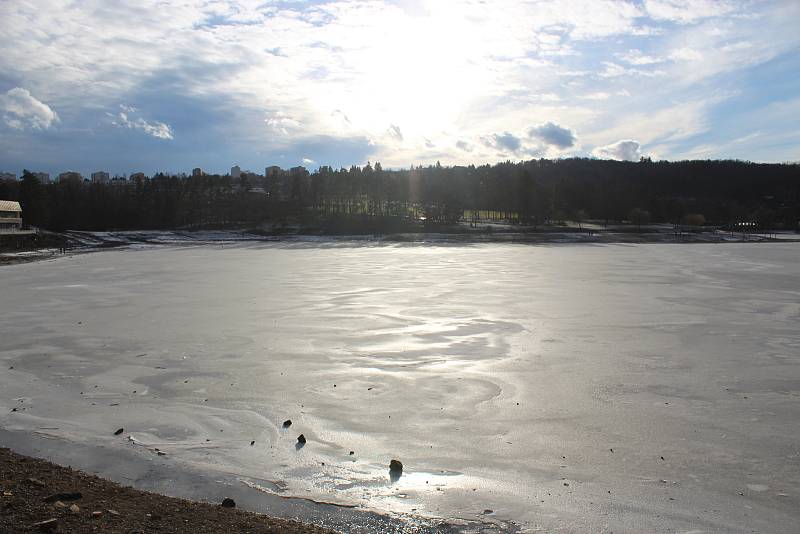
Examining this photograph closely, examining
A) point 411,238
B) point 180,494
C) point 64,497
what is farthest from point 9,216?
point 180,494

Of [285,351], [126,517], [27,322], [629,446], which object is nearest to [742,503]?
[629,446]

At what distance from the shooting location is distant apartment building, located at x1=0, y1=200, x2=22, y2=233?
232ft

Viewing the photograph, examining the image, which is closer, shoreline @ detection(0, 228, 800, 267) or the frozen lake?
the frozen lake

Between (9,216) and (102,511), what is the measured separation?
83.4m

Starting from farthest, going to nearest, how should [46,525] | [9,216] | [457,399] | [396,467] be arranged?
[9,216], [457,399], [396,467], [46,525]

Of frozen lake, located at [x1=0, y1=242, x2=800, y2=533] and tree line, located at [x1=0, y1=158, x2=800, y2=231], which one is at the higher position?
tree line, located at [x1=0, y1=158, x2=800, y2=231]

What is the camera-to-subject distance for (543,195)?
105m

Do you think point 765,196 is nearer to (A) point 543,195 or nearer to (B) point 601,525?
(A) point 543,195

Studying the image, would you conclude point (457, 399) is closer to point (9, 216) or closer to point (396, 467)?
point (396, 467)

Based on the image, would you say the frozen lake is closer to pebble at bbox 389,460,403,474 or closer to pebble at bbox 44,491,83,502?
pebble at bbox 389,460,403,474

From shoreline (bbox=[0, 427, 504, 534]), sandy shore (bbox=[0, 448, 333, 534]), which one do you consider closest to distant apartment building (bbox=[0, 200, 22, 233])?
shoreline (bbox=[0, 427, 504, 534])

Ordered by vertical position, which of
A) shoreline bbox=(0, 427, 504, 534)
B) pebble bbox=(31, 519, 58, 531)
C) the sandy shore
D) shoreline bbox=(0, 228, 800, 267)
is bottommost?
shoreline bbox=(0, 427, 504, 534)

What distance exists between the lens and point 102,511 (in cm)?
499

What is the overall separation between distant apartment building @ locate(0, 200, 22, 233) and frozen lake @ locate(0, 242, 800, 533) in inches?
2539
